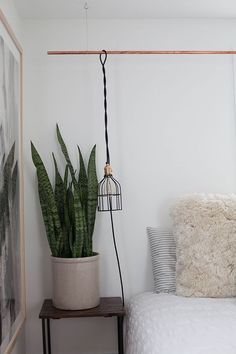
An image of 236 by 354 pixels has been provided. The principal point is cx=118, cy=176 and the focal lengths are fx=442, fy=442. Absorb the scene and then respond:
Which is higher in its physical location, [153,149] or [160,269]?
[153,149]

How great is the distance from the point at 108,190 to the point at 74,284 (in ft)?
2.09

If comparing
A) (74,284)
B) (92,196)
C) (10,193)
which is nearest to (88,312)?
(74,284)

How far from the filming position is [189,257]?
278 centimetres

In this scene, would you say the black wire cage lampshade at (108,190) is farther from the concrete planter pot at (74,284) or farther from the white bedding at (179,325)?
the white bedding at (179,325)

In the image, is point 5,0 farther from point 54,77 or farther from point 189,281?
point 189,281

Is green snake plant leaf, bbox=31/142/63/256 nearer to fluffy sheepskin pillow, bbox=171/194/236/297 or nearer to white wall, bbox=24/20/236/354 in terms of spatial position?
white wall, bbox=24/20/236/354

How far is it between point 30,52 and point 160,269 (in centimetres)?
174

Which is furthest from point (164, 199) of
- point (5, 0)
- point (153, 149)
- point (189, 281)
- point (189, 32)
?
point (5, 0)

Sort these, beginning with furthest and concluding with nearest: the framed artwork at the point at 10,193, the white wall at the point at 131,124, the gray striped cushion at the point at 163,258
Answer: the white wall at the point at 131,124 < the gray striped cushion at the point at 163,258 < the framed artwork at the point at 10,193

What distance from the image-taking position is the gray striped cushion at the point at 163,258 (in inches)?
114

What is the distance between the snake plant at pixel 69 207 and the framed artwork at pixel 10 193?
0.55 ft

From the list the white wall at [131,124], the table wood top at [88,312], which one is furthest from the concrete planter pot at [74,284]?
the white wall at [131,124]

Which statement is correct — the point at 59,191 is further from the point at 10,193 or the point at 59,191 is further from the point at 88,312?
the point at 88,312

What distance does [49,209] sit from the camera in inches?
111
